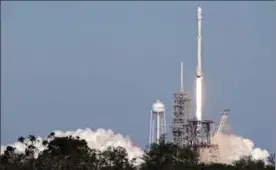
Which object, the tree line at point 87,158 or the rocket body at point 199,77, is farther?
the rocket body at point 199,77

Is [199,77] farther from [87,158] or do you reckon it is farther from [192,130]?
[87,158]

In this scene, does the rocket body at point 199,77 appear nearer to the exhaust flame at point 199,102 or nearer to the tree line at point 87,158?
the exhaust flame at point 199,102

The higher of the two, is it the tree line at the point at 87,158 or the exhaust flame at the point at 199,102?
the exhaust flame at the point at 199,102

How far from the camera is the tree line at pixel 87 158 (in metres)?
102

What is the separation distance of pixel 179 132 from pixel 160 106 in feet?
28.2

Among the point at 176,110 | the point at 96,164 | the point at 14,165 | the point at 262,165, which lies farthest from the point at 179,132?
the point at 14,165

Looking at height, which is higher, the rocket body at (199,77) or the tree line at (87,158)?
the rocket body at (199,77)

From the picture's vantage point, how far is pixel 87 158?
108 metres

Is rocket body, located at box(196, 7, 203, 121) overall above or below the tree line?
above

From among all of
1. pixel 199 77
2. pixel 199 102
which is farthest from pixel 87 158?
pixel 199 77

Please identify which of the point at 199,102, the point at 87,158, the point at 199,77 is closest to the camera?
the point at 87,158

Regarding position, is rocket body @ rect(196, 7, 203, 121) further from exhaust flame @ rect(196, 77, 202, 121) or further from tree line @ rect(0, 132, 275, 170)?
tree line @ rect(0, 132, 275, 170)

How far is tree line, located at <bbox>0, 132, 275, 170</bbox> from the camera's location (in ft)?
335

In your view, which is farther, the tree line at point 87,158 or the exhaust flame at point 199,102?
the exhaust flame at point 199,102
